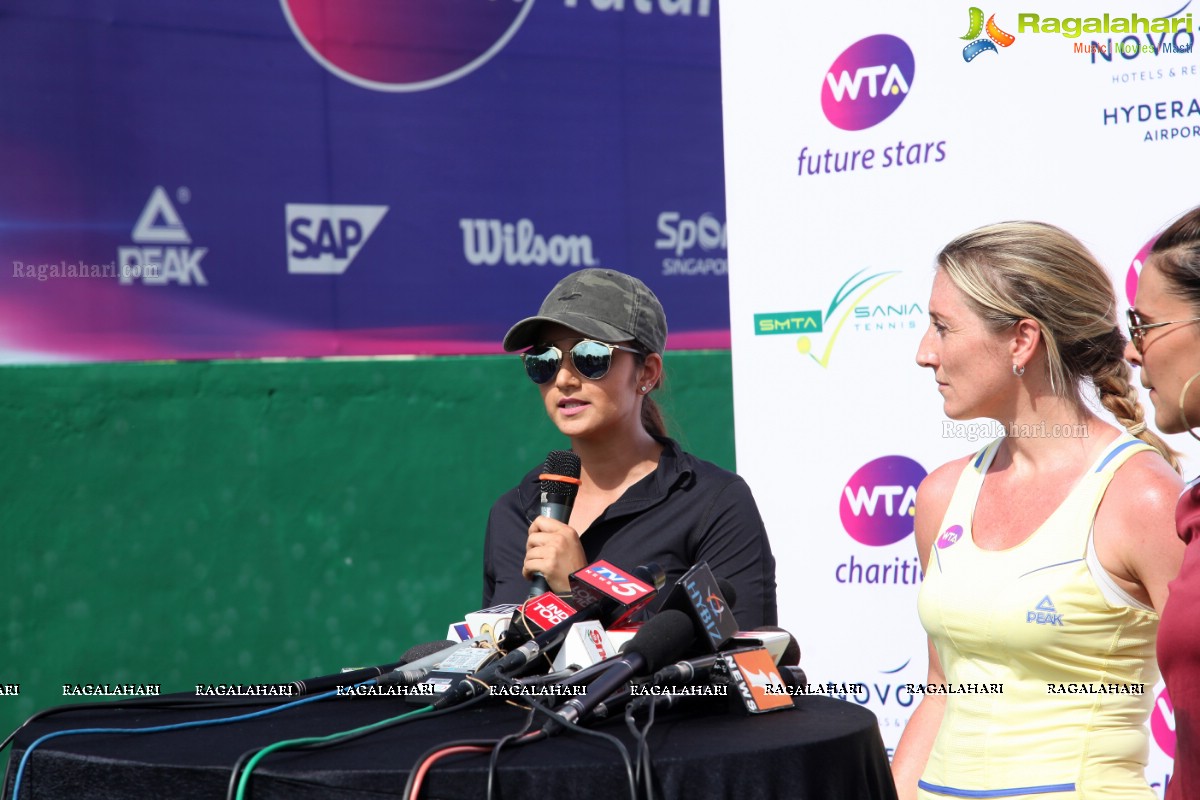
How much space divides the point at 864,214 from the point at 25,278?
3.17 metres

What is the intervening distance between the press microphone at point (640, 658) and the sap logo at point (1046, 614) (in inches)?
23.9

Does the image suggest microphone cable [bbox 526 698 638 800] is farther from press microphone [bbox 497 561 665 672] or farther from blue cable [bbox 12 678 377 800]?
blue cable [bbox 12 678 377 800]

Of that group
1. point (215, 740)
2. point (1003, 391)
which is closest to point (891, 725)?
point (1003, 391)

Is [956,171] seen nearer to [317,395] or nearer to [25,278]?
[317,395]

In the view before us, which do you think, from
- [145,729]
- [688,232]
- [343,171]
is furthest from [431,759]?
[688,232]

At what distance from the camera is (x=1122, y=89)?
3330mm

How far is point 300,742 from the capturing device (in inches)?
66.6

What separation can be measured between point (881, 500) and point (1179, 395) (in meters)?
1.93

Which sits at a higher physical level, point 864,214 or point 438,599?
point 864,214

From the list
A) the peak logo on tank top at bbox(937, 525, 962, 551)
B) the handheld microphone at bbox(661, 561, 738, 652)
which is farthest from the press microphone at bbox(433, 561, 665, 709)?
the peak logo on tank top at bbox(937, 525, 962, 551)

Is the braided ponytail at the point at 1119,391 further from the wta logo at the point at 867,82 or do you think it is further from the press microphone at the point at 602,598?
the wta logo at the point at 867,82

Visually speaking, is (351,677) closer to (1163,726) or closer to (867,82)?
(1163,726)

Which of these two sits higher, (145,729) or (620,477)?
(620,477)

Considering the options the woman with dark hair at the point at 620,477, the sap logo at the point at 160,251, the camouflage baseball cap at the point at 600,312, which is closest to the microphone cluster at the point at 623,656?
the woman with dark hair at the point at 620,477
